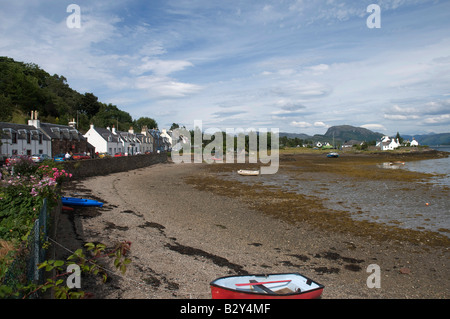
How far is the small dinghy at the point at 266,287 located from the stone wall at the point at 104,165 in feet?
80.4

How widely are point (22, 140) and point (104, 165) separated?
12.4 metres

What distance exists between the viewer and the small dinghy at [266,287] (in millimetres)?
6688

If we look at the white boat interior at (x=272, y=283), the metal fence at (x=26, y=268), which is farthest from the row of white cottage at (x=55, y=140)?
the white boat interior at (x=272, y=283)

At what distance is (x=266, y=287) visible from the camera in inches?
293

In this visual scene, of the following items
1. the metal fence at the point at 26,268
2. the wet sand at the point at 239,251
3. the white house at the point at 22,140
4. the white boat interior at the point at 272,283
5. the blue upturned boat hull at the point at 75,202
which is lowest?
the wet sand at the point at 239,251

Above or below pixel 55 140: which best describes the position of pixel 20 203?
below

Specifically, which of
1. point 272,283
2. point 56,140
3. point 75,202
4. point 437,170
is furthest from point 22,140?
point 437,170

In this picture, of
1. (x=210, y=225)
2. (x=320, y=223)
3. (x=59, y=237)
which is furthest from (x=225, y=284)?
(x=320, y=223)

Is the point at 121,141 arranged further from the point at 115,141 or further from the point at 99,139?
the point at 99,139

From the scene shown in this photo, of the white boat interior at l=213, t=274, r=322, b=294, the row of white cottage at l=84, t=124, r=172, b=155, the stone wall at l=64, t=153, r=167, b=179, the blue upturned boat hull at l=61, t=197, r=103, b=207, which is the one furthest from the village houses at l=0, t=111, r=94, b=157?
the white boat interior at l=213, t=274, r=322, b=294

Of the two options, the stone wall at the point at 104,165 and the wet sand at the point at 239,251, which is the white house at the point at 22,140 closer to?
the stone wall at the point at 104,165

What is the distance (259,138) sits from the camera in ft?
461

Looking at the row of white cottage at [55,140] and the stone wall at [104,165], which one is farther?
the row of white cottage at [55,140]

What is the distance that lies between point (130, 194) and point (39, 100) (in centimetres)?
6170
